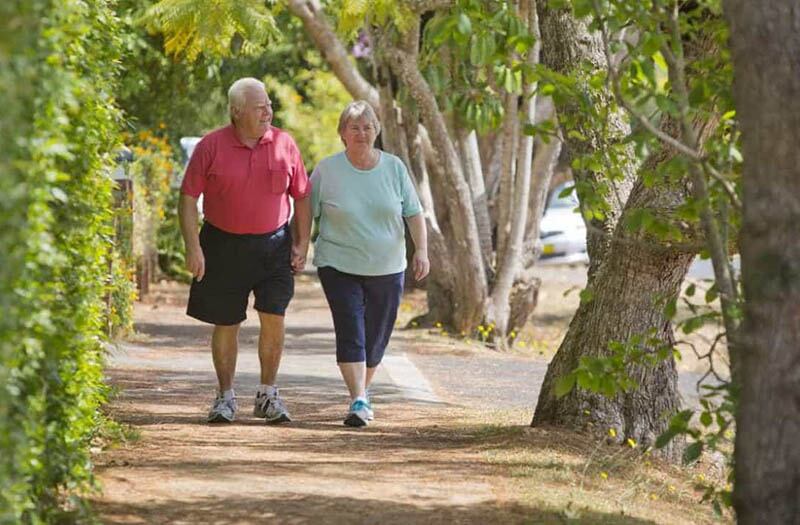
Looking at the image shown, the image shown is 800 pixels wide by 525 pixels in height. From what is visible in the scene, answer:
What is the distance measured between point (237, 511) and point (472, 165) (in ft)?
35.9

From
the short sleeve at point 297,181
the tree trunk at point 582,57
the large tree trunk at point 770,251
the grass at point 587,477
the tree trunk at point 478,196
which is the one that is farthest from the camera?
the tree trunk at point 478,196

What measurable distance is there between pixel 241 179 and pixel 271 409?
1382 millimetres

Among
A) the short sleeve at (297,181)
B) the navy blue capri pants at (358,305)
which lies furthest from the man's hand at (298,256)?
the short sleeve at (297,181)

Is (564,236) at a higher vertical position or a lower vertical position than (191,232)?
higher

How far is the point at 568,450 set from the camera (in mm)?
8555

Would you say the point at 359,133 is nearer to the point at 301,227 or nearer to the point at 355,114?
the point at 355,114

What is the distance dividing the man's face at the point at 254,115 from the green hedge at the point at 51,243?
4.98ft

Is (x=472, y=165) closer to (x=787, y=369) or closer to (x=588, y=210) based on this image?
(x=588, y=210)

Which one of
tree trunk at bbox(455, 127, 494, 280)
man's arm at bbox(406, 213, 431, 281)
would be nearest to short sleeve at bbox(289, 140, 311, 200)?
man's arm at bbox(406, 213, 431, 281)

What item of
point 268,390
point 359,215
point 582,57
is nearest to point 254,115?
point 359,215

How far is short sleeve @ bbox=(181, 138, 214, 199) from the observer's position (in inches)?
351

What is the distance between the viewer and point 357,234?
920 centimetres

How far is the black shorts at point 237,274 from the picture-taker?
9.12 metres

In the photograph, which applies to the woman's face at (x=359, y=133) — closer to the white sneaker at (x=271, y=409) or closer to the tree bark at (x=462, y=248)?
the white sneaker at (x=271, y=409)
